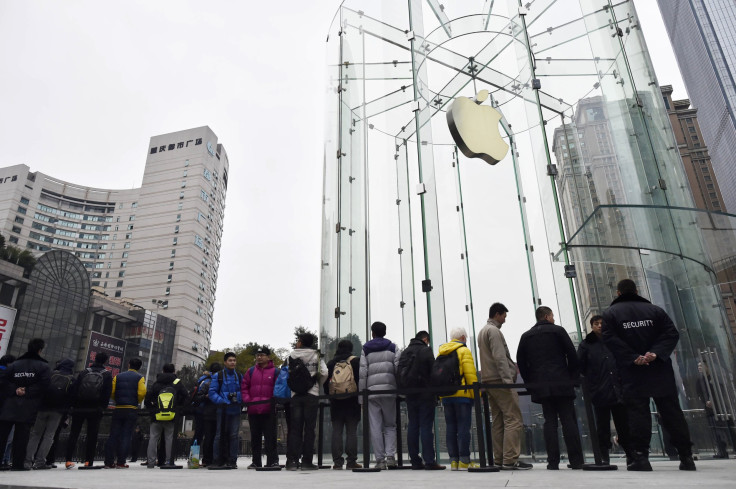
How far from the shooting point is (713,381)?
6.20 m

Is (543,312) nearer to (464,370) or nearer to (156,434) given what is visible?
(464,370)

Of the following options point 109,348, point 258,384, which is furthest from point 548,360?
point 109,348

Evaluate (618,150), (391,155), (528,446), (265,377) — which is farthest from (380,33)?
(528,446)

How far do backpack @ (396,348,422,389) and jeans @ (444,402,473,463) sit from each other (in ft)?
1.61

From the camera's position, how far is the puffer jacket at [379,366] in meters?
5.61

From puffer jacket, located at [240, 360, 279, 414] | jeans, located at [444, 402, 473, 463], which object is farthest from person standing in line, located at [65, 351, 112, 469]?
jeans, located at [444, 402, 473, 463]

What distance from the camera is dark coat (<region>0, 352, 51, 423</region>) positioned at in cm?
607

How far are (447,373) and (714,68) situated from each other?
87.2 meters

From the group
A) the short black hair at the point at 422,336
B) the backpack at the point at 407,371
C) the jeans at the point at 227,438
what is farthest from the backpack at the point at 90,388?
the short black hair at the point at 422,336

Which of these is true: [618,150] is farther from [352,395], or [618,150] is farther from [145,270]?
[145,270]

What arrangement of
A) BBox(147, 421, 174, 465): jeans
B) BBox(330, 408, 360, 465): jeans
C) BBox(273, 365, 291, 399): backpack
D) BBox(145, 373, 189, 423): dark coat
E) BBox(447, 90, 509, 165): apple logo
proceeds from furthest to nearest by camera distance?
BBox(447, 90, 509, 165): apple logo, BBox(145, 373, 189, 423): dark coat, BBox(147, 421, 174, 465): jeans, BBox(273, 365, 291, 399): backpack, BBox(330, 408, 360, 465): jeans

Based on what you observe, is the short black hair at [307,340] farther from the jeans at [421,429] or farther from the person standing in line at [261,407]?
the jeans at [421,429]

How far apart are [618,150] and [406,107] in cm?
467

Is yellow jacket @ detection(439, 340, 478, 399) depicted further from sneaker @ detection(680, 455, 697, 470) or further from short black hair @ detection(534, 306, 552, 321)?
sneaker @ detection(680, 455, 697, 470)
